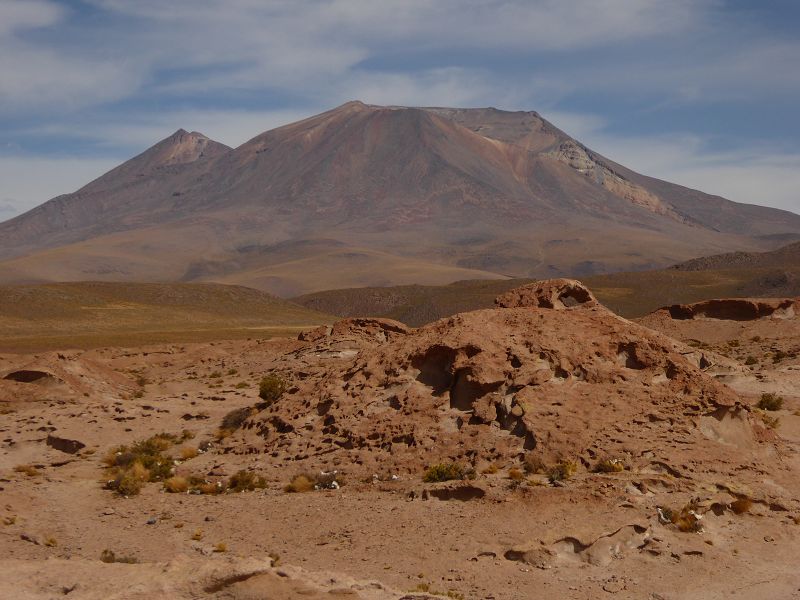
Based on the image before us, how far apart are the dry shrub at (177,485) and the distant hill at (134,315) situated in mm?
34478

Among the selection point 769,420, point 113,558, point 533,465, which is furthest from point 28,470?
point 769,420

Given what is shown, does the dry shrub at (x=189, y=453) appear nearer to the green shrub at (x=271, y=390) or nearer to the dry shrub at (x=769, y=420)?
the green shrub at (x=271, y=390)

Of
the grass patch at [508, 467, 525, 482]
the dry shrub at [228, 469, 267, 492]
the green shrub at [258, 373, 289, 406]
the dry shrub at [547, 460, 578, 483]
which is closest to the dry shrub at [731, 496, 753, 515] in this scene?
the dry shrub at [547, 460, 578, 483]

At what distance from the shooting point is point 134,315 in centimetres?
7800

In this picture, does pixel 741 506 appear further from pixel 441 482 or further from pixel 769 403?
pixel 769 403

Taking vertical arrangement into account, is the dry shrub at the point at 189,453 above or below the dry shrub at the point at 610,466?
below

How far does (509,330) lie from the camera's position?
56.9 feet

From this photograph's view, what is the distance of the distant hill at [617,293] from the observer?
86625 millimetres

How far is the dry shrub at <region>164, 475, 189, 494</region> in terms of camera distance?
1554cm

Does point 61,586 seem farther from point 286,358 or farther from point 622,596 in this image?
point 286,358

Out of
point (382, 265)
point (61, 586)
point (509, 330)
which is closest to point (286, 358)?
point (509, 330)

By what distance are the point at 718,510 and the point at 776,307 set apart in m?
24.1

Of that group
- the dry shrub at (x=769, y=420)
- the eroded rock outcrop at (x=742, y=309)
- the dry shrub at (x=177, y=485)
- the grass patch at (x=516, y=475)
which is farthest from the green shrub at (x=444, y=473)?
the eroded rock outcrop at (x=742, y=309)

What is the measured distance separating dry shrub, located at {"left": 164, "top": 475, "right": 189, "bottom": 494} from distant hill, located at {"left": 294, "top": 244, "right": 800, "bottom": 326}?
62773mm
